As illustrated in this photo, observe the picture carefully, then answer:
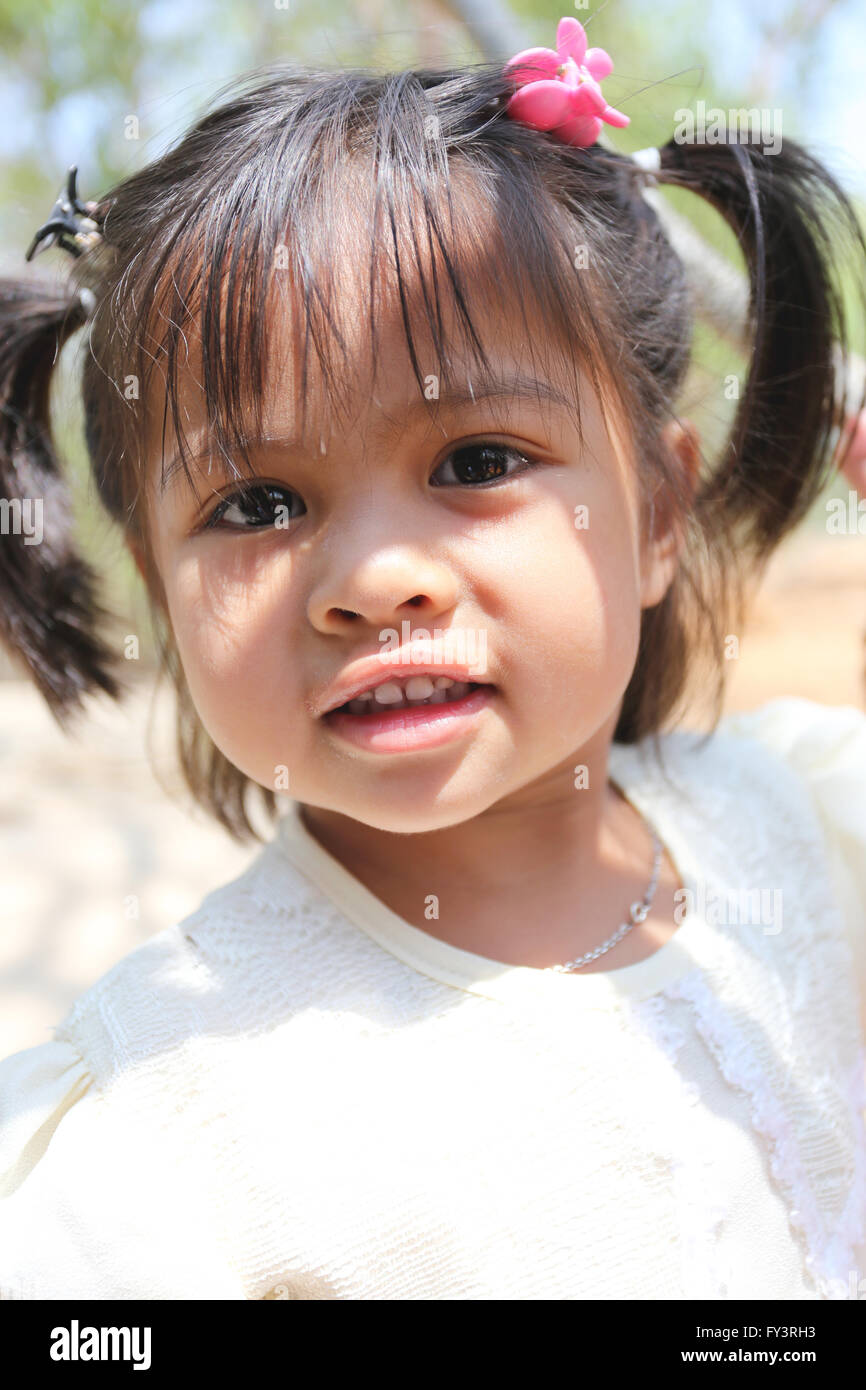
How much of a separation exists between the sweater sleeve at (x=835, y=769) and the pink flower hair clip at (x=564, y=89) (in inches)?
31.0

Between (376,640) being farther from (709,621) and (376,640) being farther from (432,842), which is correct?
(709,621)

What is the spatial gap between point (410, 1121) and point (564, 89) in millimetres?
→ 924

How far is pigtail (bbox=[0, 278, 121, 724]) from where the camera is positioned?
1227mm

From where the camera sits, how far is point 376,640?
873mm

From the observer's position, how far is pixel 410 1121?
36.6 inches

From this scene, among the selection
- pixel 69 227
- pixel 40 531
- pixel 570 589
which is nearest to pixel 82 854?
pixel 40 531

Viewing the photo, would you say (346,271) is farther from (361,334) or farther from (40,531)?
(40,531)

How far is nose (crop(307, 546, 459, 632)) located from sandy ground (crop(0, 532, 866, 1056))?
78cm

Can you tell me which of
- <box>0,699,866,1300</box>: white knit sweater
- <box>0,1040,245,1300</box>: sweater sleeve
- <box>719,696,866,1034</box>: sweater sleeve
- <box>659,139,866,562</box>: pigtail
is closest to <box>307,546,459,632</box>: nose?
<box>0,699,866,1300</box>: white knit sweater

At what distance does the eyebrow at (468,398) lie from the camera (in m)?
0.86

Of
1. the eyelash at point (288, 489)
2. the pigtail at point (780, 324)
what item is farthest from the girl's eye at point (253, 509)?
the pigtail at point (780, 324)

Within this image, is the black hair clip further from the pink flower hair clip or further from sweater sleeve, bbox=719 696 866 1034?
sweater sleeve, bbox=719 696 866 1034

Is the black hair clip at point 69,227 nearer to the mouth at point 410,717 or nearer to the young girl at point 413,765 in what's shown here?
the young girl at point 413,765
